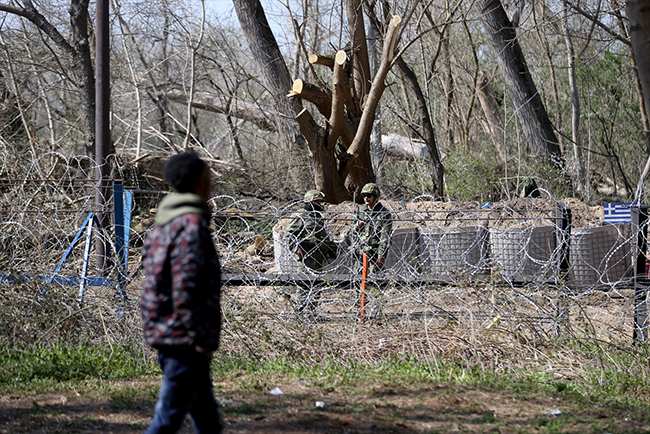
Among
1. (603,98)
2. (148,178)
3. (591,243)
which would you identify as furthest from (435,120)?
(591,243)

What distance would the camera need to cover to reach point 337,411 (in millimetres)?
4410

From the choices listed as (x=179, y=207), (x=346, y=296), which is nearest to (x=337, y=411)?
(x=179, y=207)

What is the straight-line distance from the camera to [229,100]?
17.7m

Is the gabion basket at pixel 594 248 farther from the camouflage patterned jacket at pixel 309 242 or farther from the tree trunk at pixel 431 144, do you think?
the tree trunk at pixel 431 144

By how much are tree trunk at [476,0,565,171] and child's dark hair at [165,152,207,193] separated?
42.6 feet

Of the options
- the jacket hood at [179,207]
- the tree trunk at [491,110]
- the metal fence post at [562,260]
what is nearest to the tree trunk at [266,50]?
the metal fence post at [562,260]

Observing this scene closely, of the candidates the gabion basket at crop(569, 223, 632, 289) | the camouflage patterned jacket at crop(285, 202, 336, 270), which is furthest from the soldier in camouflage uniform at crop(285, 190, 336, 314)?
the gabion basket at crop(569, 223, 632, 289)

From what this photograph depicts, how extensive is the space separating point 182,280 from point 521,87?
14.0 m

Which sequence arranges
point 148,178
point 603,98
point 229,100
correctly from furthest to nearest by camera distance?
point 603,98 → point 229,100 → point 148,178

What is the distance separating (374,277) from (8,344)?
3553mm

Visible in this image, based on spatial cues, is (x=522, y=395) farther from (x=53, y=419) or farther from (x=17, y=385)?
(x=17, y=385)

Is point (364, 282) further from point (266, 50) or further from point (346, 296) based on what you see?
point (266, 50)

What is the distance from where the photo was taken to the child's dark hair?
3047mm

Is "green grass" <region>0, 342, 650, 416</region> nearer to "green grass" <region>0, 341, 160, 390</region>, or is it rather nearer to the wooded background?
"green grass" <region>0, 341, 160, 390</region>
